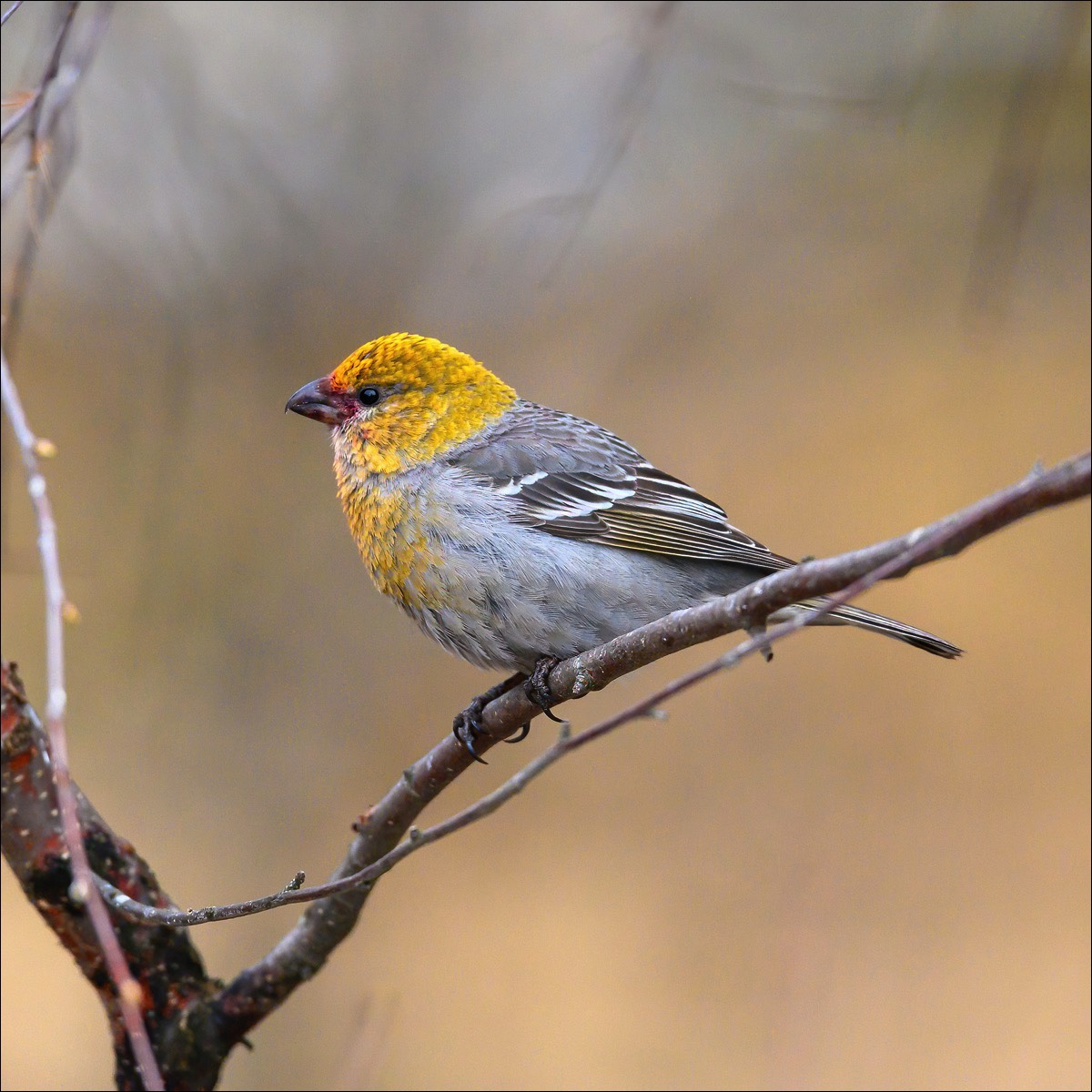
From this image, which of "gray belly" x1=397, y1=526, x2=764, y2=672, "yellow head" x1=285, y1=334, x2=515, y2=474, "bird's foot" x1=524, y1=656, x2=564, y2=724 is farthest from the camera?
"yellow head" x1=285, y1=334, x2=515, y2=474

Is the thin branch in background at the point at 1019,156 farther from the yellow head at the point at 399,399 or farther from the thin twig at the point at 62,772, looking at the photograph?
the thin twig at the point at 62,772

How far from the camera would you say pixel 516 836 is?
6562 mm

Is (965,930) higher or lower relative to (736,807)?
lower

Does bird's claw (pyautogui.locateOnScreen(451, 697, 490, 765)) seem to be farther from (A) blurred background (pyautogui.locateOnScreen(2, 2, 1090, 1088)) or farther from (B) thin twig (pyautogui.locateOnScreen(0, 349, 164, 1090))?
(A) blurred background (pyautogui.locateOnScreen(2, 2, 1090, 1088))

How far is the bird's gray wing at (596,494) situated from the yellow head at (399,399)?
0.43 ft

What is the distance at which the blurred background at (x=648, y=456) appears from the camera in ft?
19.3

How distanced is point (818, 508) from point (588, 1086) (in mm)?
3261

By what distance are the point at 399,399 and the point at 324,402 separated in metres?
0.30

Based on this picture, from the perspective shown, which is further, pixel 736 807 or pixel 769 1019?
pixel 736 807

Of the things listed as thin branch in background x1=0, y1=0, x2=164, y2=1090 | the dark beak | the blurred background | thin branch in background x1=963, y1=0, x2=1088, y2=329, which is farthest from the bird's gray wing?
the blurred background

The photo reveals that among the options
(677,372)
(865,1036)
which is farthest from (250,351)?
(865,1036)

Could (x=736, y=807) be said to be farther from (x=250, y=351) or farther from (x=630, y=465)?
(x=250, y=351)

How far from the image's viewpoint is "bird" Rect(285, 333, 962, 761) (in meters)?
3.78

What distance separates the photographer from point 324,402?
4.55 meters
